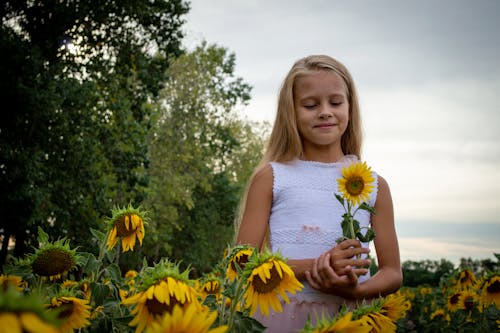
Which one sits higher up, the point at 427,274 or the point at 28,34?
the point at 28,34

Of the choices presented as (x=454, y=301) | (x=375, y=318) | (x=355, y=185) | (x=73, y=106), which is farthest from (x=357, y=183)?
(x=73, y=106)

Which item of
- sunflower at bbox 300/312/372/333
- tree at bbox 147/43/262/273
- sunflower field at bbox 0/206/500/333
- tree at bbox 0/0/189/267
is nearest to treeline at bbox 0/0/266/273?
tree at bbox 0/0/189/267

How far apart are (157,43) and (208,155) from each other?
38.3ft

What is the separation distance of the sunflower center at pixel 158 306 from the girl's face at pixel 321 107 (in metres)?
1.47

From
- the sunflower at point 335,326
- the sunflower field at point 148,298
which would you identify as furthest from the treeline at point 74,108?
the sunflower at point 335,326

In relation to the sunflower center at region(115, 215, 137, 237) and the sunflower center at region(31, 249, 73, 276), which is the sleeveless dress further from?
the sunflower center at region(31, 249, 73, 276)

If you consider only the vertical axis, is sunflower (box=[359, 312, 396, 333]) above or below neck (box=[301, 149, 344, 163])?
below

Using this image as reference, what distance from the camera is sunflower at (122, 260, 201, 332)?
1.03m

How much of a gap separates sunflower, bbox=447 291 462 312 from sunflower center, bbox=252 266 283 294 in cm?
324

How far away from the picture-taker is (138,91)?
14.6 metres

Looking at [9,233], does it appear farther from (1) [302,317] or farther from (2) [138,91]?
(1) [302,317]

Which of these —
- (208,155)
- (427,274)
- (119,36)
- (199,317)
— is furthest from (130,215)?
(208,155)

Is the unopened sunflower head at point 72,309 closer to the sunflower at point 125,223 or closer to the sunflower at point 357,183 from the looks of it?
the sunflower at point 125,223

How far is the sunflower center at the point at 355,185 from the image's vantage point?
193 cm
